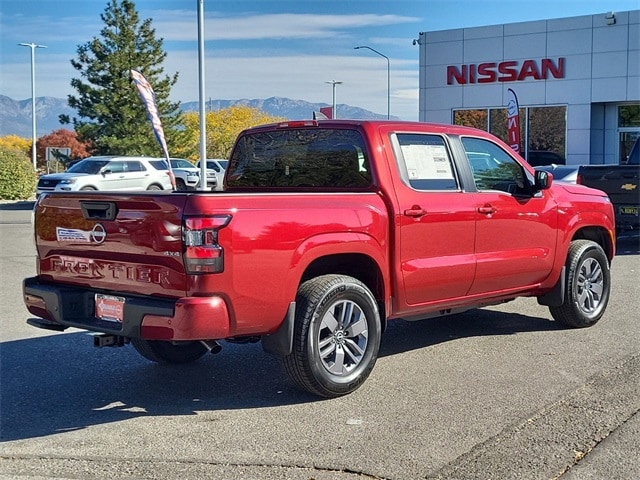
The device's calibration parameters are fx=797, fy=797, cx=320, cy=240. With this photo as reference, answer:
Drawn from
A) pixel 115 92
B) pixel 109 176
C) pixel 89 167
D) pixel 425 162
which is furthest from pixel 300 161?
pixel 115 92

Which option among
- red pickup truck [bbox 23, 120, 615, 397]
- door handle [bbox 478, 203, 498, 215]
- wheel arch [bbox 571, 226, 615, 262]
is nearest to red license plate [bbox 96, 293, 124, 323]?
red pickup truck [bbox 23, 120, 615, 397]

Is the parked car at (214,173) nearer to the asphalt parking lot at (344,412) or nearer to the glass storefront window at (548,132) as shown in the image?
the glass storefront window at (548,132)

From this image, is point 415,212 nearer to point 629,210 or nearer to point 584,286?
point 584,286

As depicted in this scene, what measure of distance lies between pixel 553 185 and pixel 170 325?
166 inches

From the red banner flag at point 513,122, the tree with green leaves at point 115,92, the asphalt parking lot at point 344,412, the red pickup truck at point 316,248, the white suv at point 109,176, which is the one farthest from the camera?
the tree with green leaves at point 115,92

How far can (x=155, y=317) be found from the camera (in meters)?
4.72

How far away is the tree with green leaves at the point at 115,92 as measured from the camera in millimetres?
44500

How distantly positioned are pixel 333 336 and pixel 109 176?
23430 mm

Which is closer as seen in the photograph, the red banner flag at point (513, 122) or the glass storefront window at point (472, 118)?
the red banner flag at point (513, 122)

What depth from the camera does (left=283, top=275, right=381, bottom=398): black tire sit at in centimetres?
518

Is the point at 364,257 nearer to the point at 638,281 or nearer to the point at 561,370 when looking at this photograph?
the point at 561,370

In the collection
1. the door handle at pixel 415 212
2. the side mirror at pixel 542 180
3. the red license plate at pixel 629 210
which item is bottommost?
the red license plate at pixel 629 210

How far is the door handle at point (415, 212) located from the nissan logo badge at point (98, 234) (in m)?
2.14

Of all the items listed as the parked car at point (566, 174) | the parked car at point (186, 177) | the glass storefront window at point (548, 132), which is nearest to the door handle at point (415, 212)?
the parked car at point (566, 174)
